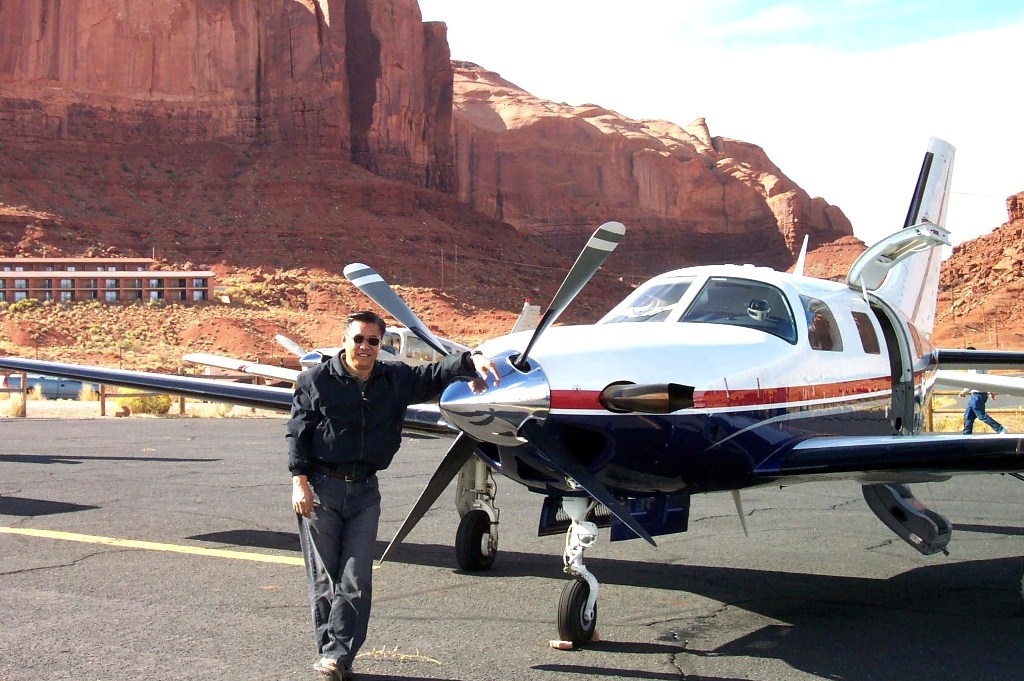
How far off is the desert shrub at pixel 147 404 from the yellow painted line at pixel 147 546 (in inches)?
975

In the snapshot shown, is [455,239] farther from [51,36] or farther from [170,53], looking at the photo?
[51,36]

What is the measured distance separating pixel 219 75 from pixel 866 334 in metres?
107

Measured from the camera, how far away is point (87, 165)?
97375mm

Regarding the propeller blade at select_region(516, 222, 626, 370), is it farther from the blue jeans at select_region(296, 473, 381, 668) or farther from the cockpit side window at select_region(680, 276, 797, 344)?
the cockpit side window at select_region(680, 276, 797, 344)

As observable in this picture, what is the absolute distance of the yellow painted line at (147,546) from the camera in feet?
31.8

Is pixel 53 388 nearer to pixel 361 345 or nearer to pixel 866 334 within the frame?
pixel 866 334

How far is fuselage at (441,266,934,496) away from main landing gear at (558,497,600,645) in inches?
12.1

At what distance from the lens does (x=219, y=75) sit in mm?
108625

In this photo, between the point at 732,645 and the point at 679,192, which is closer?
the point at 732,645

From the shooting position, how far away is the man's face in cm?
623

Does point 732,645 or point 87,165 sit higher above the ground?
point 87,165

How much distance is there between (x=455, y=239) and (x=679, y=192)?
58.8m

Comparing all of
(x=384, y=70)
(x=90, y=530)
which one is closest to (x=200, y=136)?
(x=384, y=70)

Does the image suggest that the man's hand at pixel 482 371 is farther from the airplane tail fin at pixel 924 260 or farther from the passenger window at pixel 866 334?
the airplane tail fin at pixel 924 260
